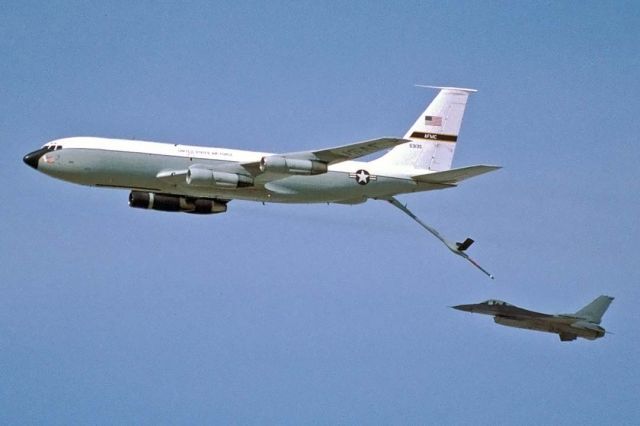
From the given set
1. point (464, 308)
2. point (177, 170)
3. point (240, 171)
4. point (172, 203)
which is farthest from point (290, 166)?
point (464, 308)

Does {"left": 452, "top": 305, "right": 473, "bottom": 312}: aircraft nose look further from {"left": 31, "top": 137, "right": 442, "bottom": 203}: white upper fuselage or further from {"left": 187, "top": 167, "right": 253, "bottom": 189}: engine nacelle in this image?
{"left": 187, "top": 167, "right": 253, "bottom": 189}: engine nacelle

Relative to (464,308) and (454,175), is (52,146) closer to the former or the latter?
(454,175)

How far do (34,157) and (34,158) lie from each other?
0.05 m

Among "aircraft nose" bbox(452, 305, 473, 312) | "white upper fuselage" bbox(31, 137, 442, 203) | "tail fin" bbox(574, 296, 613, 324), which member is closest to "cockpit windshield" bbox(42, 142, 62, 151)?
"white upper fuselage" bbox(31, 137, 442, 203)

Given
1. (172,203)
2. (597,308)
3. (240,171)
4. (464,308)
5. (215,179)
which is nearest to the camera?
(215,179)

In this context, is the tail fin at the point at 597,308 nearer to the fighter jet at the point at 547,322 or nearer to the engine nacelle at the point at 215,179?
the fighter jet at the point at 547,322

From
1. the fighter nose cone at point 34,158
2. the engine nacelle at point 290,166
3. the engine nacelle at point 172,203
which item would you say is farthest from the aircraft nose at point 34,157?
the engine nacelle at point 290,166

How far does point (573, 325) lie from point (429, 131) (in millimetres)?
17629

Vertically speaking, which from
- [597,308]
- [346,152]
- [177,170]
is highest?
[346,152]

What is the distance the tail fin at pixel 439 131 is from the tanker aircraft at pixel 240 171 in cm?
7

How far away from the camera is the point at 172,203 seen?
5634cm

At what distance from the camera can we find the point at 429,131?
61094mm

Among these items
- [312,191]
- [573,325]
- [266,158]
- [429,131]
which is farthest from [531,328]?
[266,158]

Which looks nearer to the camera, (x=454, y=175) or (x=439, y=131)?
(x=454, y=175)
